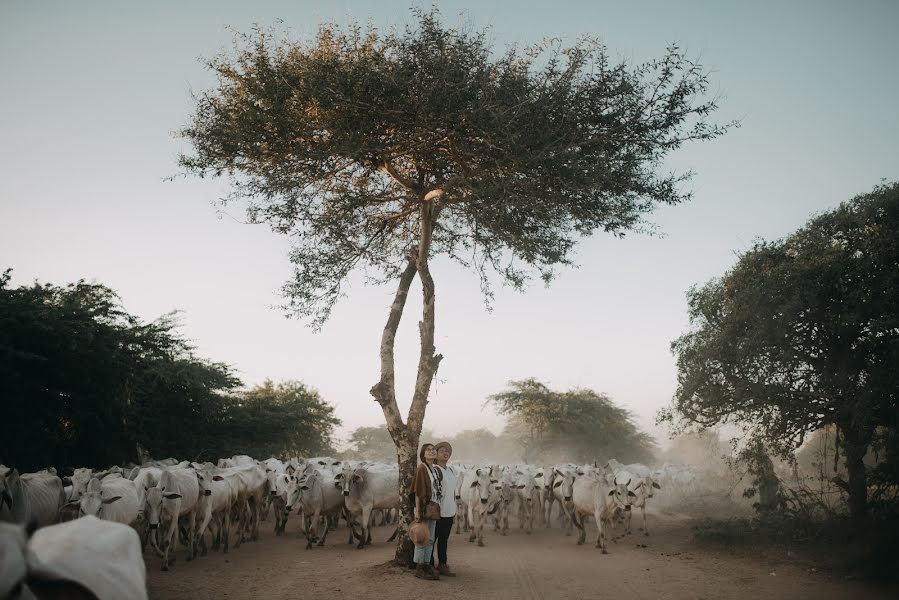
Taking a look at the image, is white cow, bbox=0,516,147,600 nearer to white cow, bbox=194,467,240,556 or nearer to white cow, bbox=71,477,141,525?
white cow, bbox=71,477,141,525

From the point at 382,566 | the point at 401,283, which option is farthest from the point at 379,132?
the point at 382,566

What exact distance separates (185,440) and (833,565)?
21377mm

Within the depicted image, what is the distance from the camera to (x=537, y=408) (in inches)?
1601

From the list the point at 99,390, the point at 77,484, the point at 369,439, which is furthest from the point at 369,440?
the point at 77,484

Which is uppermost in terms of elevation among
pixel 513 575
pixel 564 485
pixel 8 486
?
pixel 8 486

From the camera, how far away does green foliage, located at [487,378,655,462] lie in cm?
4097

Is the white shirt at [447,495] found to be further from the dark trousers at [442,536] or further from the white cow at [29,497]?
the white cow at [29,497]

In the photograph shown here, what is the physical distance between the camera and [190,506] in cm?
1251

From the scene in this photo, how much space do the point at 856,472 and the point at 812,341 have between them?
10.5 feet

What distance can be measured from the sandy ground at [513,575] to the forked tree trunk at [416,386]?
3.54ft

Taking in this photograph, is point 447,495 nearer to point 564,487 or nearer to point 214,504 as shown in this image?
point 214,504

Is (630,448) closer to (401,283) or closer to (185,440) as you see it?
(185,440)

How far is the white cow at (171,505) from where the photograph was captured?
444 inches

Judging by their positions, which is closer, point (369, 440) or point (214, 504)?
point (214, 504)
